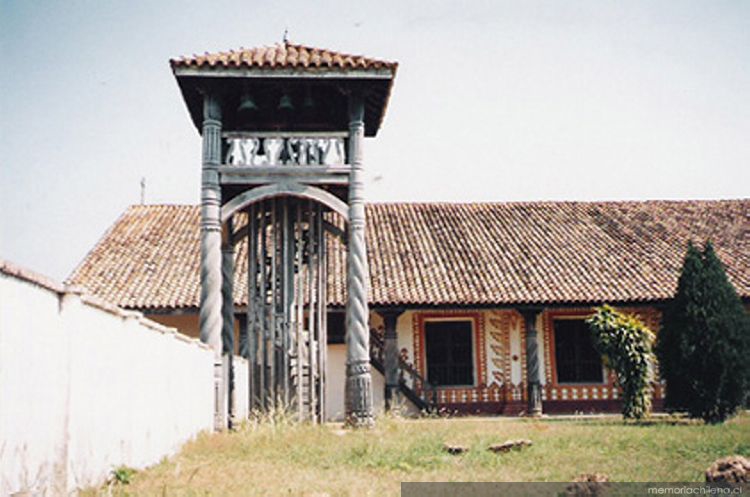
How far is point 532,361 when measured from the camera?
17641 mm

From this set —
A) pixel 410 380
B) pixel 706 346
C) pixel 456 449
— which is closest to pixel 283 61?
pixel 456 449

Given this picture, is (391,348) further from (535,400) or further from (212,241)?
(212,241)

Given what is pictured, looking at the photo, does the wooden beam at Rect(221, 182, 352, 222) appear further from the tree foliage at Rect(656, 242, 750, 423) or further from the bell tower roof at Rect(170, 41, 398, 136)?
the tree foliage at Rect(656, 242, 750, 423)

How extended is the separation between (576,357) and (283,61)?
38.1ft

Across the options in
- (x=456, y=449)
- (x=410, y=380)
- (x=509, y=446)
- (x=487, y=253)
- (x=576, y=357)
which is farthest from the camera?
(x=487, y=253)

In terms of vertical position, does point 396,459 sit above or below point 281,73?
below

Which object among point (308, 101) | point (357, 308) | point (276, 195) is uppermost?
point (308, 101)

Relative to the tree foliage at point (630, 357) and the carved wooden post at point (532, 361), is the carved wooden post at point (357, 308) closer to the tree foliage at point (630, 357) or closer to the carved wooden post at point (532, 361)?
the tree foliage at point (630, 357)

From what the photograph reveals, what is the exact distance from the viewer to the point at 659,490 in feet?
17.7

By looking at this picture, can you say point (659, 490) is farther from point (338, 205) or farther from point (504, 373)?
point (504, 373)

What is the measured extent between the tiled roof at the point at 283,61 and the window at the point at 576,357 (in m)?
10.3

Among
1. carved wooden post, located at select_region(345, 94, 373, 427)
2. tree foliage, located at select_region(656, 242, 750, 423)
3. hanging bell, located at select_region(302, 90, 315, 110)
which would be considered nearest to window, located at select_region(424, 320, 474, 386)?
tree foliage, located at select_region(656, 242, 750, 423)

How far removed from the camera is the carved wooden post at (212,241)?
10164 mm

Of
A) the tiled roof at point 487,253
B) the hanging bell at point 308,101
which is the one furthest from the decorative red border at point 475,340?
the hanging bell at point 308,101
